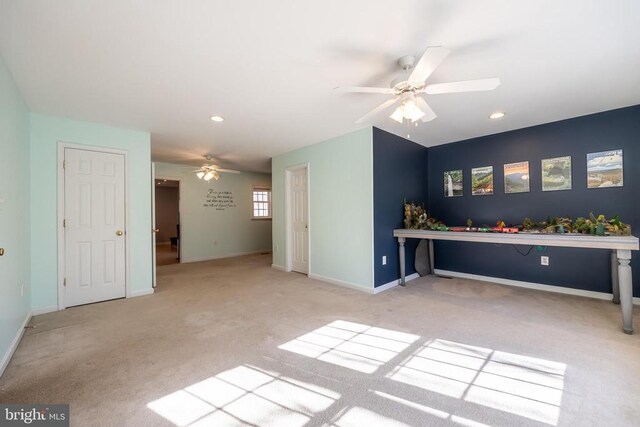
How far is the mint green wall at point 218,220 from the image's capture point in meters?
6.43

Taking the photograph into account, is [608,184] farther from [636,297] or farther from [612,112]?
[636,297]

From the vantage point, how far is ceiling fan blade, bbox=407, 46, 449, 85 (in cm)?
158

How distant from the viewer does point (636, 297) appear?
10.4ft

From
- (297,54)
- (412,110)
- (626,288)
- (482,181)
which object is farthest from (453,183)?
(297,54)

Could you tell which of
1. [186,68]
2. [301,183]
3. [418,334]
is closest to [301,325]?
[418,334]

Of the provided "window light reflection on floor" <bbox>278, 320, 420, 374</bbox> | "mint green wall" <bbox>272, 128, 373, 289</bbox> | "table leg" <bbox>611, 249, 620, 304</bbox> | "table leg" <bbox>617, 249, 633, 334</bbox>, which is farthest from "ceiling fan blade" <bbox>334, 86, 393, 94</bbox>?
"table leg" <bbox>611, 249, 620, 304</bbox>

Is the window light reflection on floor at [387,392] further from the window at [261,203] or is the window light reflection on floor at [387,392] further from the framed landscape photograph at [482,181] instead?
the window at [261,203]

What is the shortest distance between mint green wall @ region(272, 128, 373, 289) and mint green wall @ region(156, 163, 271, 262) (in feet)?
9.38

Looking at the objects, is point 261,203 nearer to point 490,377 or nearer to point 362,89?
point 362,89

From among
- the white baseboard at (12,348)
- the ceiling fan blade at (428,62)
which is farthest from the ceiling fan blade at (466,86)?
the white baseboard at (12,348)

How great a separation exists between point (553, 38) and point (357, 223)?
2752 millimetres

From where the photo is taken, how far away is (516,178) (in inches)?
158

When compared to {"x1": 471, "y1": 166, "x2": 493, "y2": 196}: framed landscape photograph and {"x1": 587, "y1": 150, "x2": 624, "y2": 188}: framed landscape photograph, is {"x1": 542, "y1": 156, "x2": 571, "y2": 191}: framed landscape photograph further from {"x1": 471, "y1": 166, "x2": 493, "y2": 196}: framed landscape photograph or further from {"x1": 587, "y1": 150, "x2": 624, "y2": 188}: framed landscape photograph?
{"x1": 471, "y1": 166, "x2": 493, "y2": 196}: framed landscape photograph

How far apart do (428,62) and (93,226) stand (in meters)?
4.22
